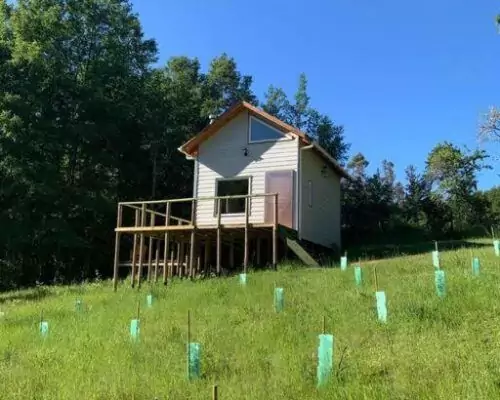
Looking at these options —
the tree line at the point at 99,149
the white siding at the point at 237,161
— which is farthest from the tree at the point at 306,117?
the white siding at the point at 237,161

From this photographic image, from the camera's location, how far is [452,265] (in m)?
12.1

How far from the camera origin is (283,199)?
19484 mm

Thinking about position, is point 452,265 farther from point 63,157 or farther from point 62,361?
point 63,157

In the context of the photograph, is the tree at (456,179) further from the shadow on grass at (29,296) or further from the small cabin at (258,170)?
the shadow on grass at (29,296)

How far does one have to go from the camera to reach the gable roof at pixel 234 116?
19.5 meters

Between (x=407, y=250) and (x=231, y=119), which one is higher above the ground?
(x=231, y=119)

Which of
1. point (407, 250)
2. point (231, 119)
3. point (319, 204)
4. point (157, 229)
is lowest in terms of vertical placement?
point (407, 250)

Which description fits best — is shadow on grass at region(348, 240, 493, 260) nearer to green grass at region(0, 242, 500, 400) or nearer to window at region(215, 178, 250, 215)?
window at region(215, 178, 250, 215)

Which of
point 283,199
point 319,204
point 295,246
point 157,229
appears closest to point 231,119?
point 283,199

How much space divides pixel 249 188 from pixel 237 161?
1.12m

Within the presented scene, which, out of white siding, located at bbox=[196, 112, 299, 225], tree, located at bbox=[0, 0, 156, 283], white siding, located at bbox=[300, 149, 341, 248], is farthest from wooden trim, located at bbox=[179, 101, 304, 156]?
tree, located at bbox=[0, 0, 156, 283]

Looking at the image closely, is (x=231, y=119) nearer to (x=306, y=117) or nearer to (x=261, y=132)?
(x=261, y=132)

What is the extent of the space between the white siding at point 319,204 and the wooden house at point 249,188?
0.03 m

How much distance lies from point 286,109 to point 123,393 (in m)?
31.2
